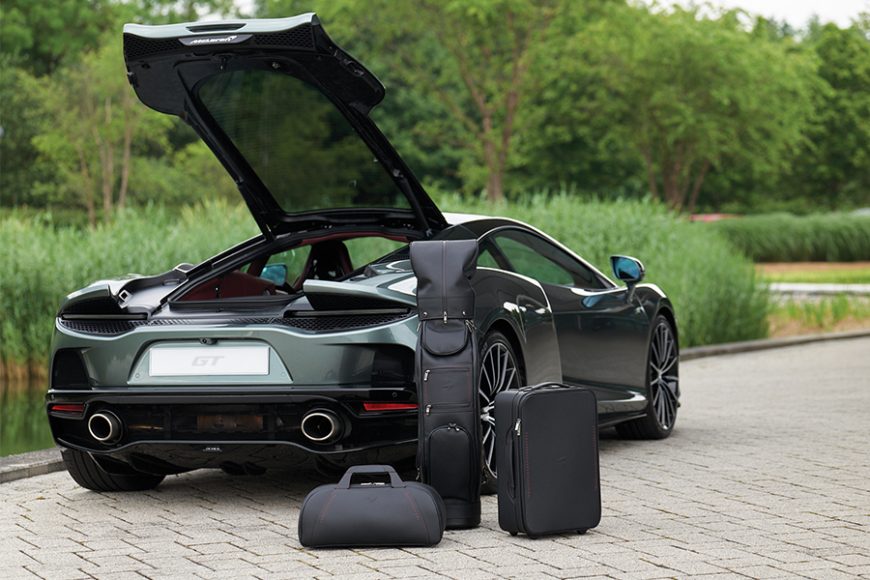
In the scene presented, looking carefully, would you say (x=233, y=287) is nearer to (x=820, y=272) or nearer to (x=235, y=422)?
(x=235, y=422)

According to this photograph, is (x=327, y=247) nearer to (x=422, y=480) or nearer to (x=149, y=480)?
(x=149, y=480)

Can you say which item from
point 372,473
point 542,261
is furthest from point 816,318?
point 372,473

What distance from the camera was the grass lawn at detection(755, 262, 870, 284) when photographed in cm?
3366

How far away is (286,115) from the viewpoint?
7074 mm

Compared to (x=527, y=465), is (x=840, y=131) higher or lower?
higher

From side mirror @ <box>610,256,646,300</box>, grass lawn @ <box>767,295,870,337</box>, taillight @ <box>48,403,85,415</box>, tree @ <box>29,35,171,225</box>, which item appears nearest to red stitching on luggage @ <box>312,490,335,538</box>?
taillight @ <box>48,403,85,415</box>

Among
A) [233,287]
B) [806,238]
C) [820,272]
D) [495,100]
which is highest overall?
[495,100]

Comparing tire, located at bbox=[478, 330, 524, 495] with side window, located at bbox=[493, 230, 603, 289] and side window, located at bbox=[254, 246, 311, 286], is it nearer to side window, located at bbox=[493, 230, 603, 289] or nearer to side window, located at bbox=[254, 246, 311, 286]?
side window, located at bbox=[493, 230, 603, 289]

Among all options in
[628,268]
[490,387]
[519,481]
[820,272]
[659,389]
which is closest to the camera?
[519,481]

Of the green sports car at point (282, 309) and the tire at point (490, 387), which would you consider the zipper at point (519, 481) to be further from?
the tire at point (490, 387)

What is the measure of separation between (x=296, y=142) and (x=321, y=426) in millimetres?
1889

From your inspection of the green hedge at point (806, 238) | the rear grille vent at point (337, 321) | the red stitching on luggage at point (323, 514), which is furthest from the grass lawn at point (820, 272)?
the red stitching on luggage at point (323, 514)

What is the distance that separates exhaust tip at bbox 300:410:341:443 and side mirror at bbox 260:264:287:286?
1507mm

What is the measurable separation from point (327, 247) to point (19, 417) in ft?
16.5
